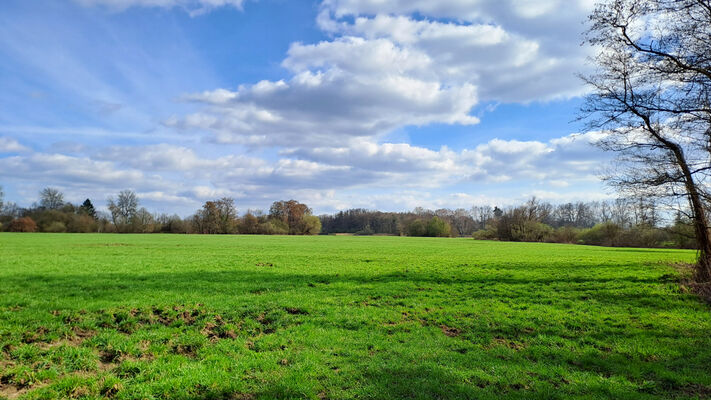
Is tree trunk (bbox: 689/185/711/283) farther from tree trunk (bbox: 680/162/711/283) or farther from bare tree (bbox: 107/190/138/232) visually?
bare tree (bbox: 107/190/138/232)

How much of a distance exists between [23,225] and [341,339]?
125429 millimetres

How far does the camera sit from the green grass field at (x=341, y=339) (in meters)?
6.89

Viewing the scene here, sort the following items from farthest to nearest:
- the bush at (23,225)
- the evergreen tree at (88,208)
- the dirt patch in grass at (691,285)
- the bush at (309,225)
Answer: the bush at (309,225), the evergreen tree at (88,208), the bush at (23,225), the dirt patch in grass at (691,285)

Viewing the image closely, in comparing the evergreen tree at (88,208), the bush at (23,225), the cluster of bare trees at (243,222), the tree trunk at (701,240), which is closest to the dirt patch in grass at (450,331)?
the tree trunk at (701,240)

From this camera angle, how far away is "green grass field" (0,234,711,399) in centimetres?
689

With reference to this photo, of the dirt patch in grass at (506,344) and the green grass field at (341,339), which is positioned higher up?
the green grass field at (341,339)

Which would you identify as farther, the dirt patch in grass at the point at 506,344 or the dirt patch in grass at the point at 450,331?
the dirt patch in grass at the point at 450,331

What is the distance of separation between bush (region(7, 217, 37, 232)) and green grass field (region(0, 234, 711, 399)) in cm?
10751

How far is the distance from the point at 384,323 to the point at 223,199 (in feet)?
405

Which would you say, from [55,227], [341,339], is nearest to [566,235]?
[341,339]

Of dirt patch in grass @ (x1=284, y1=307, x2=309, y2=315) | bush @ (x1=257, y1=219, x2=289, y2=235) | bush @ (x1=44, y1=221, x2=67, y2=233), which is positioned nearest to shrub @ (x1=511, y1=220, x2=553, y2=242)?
bush @ (x1=257, y1=219, x2=289, y2=235)

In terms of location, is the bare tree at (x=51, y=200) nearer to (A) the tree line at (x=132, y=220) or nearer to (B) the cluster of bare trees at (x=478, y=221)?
(A) the tree line at (x=132, y=220)

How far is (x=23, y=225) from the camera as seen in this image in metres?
96.6

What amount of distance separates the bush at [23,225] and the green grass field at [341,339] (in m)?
108
